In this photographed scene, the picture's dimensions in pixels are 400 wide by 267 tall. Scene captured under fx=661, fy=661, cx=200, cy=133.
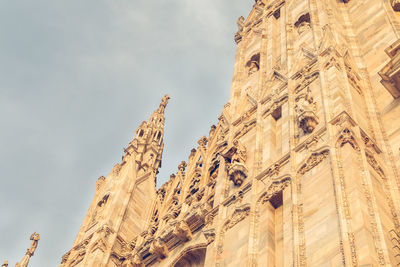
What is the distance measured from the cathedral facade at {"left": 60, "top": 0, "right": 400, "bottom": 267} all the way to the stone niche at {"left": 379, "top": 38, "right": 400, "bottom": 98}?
3 cm

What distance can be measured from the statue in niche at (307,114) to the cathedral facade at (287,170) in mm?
26

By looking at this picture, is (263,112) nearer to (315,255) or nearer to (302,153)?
(302,153)

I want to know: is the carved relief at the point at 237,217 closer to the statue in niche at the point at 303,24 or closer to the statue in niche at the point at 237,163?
the statue in niche at the point at 237,163

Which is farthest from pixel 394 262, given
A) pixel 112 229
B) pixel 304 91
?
pixel 112 229

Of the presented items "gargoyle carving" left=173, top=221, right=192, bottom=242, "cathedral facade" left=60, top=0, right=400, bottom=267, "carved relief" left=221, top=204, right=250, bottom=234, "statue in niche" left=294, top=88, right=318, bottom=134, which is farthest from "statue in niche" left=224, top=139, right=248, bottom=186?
"gargoyle carving" left=173, top=221, right=192, bottom=242

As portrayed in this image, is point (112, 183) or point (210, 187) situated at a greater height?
point (112, 183)

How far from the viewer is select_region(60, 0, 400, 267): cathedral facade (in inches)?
464

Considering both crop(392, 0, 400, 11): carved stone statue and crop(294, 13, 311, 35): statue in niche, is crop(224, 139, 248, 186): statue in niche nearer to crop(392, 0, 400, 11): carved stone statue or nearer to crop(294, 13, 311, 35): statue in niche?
crop(294, 13, 311, 35): statue in niche

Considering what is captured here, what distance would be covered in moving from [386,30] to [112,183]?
12.1 meters

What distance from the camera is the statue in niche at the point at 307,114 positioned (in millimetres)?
14508

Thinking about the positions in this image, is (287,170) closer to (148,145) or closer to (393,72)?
(393,72)

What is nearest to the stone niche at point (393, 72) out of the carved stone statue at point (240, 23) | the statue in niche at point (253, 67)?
the statue in niche at point (253, 67)

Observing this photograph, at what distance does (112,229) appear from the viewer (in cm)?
2234

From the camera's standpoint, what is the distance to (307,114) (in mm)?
14562
